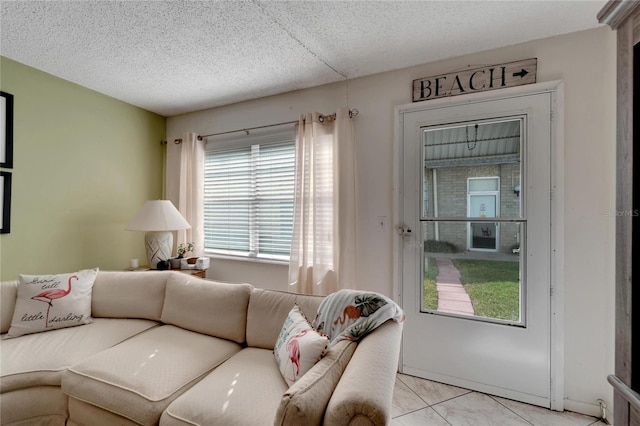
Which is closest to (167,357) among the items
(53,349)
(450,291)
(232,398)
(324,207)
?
(232,398)

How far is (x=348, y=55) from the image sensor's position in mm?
2127

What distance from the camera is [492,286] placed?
80.5 inches

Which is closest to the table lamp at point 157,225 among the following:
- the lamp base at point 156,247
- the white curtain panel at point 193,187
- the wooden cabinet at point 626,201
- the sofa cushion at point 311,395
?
the lamp base at point 156,247

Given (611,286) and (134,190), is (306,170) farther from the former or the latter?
(611,286)

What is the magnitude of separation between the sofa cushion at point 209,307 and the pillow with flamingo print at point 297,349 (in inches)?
17.3

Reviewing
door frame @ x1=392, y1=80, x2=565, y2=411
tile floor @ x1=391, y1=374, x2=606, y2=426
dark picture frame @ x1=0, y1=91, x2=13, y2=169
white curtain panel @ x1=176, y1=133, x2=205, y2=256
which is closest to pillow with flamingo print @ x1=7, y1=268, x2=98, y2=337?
dark picture frame @ x1=0, y1=91, x2=13, y2=169

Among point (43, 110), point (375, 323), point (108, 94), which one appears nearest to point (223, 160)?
point (108, 94)

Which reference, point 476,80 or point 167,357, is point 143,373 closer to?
point 167,357

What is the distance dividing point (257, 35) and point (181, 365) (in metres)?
2.06

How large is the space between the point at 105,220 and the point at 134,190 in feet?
1.44

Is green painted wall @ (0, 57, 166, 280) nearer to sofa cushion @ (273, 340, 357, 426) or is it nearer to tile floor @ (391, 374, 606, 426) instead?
sofa cushion @ (273, 340, 357, 426)

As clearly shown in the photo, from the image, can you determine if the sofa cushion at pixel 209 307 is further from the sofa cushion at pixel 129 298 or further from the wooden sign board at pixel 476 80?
the wooden sign board at pixel 476 80

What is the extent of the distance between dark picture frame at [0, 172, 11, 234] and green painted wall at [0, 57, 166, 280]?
40 mm

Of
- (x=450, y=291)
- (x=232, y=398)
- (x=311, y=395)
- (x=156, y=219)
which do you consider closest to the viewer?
(x=311, y=395)
